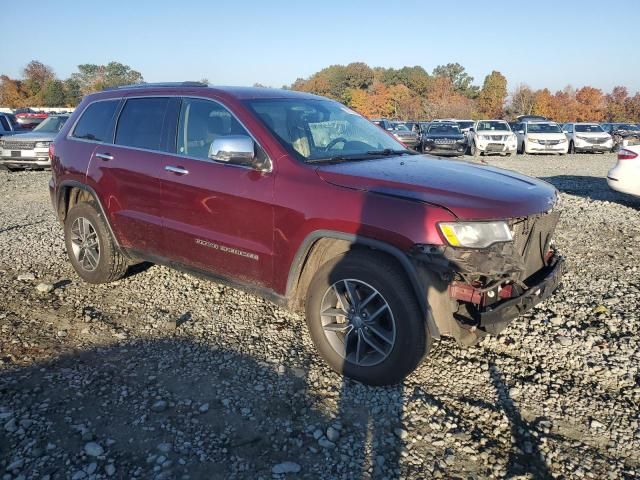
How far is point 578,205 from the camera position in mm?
9203

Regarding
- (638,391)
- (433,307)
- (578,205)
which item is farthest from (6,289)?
(578,205)

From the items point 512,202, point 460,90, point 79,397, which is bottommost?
point 79,397

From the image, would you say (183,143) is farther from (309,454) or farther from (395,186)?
(309,454)

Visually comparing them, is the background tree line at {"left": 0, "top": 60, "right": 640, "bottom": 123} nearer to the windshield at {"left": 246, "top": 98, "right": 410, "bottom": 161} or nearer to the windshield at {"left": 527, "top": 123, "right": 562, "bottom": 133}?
the windshield at {"left": 527, "top": 123, "right": 562, "bottom": 133}

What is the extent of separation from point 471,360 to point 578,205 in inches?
264

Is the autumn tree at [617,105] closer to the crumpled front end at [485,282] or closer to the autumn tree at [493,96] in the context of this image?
the autumn tree at [493,96]

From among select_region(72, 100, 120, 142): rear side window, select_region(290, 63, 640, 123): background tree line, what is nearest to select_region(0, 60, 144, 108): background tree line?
select_region(290, 63, 640, 123): background tree line

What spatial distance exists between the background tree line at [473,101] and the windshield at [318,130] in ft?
208

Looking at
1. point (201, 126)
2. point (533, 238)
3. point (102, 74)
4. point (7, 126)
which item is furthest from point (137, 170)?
point (102, 74)

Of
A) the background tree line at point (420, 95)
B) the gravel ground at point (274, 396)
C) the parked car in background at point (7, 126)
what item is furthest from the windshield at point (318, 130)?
the background tree line at point (420, 95)

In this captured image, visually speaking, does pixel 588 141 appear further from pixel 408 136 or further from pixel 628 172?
pixel 628 172

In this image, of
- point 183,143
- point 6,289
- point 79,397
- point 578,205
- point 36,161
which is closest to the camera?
point 79,397

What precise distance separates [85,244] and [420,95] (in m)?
78.2

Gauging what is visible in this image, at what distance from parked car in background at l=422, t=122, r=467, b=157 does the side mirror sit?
19.3m
